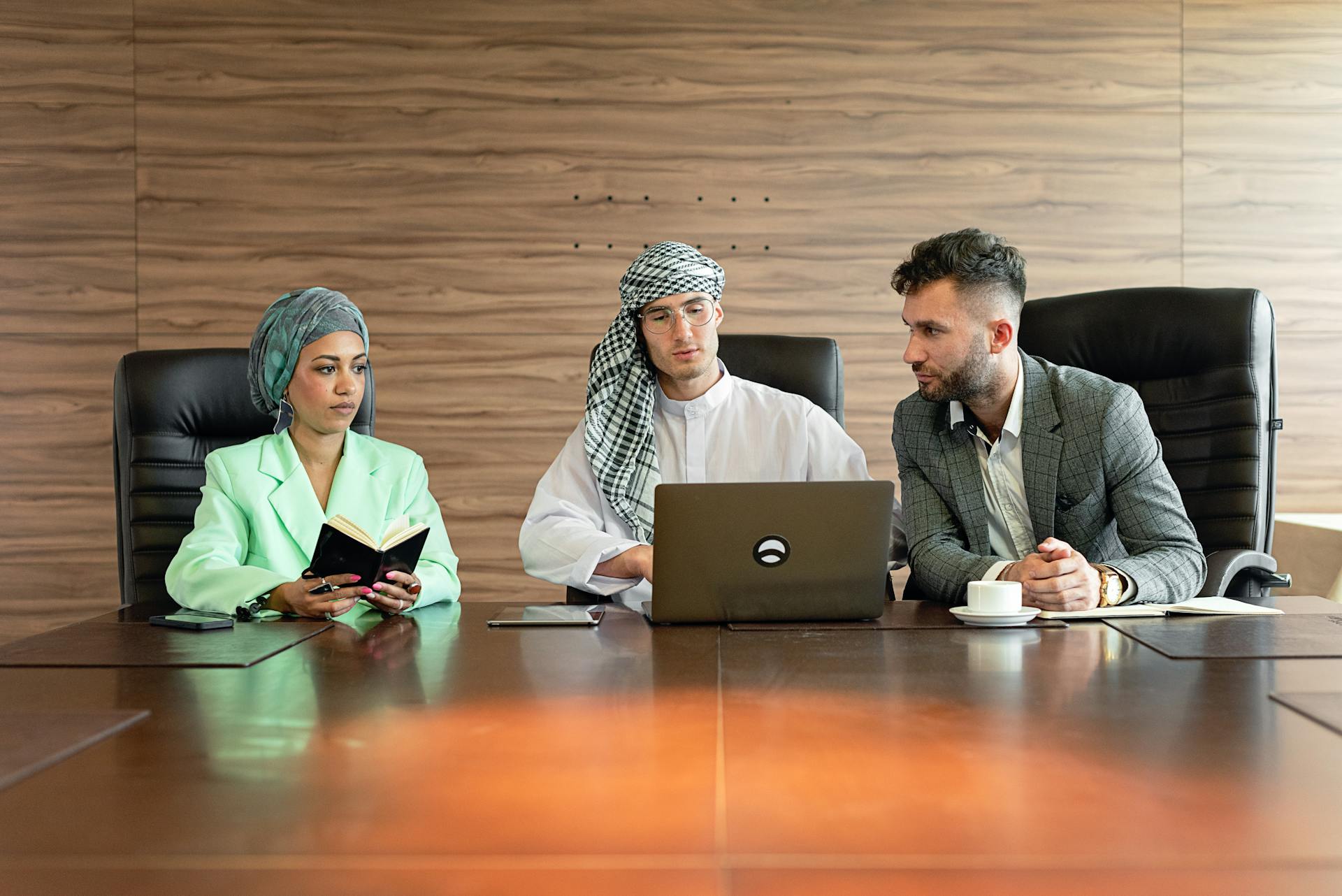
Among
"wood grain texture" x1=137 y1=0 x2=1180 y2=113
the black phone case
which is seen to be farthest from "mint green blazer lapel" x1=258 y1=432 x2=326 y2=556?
"wood grain texture" x1=137 y1=0 x2=1180 y2=113

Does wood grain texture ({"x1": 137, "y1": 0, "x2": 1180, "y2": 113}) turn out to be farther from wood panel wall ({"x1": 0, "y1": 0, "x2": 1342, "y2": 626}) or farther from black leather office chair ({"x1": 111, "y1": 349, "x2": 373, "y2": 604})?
black leather office chair ({"x1": 111, "y1": 349, "x2": 373, "y2": 604})

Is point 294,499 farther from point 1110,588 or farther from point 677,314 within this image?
point 1110,588

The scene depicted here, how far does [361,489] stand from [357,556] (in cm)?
49

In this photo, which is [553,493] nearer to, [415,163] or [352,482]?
[352,482]

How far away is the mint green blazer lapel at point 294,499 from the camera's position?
2314 mm

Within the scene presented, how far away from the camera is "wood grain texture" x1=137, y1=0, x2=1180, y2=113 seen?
4.08m

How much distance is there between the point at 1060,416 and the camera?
233 cm

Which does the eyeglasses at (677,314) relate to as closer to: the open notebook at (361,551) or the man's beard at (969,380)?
the man's beard at (969,380)

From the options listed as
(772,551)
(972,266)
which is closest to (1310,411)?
(972,266)

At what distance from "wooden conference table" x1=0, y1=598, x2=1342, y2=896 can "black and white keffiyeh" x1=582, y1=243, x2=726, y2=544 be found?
115 centimetres

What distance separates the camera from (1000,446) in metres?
2.40

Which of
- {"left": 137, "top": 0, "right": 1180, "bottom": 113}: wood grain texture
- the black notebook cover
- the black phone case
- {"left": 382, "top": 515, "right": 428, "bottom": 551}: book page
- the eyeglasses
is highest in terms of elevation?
{"left": 137, "top": 0, "right": 1180, "bottom": 113}: wood grain texture

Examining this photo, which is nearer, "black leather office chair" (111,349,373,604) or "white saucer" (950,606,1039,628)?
"white saucer" (950,606,1039,628)

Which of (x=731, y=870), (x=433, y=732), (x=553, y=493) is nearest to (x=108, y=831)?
(x=433, y=732)
